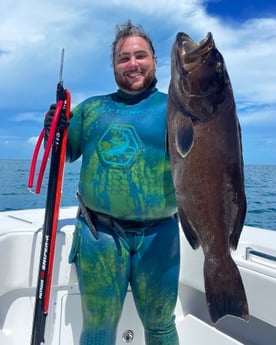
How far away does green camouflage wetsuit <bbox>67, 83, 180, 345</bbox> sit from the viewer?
7.68 feet

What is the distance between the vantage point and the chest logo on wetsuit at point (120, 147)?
92.9 inches

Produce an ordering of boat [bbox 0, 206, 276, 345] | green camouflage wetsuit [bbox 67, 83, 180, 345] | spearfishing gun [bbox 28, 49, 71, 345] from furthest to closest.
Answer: boat [bbox 0, 206, 276, 345] < spearfishing gun [bbox 28, 49, 71, 345] < green camouflage wetsuit [bbox 67, 83, 180, 345]

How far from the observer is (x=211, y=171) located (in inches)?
77.8

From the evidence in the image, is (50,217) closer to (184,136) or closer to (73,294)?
(73,294)

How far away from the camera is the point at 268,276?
268 cm

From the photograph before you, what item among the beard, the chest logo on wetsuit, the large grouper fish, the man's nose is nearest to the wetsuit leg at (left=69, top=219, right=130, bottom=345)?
the chest logo on wetsuit

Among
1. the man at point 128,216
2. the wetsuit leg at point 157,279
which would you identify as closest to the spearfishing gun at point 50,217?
the man at point 128,216

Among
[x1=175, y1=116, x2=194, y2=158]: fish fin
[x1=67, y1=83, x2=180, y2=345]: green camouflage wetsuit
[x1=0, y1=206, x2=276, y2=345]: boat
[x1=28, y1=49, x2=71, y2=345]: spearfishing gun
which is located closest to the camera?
[x1=175, y1=116, x2=194, y2=158]: fish fin

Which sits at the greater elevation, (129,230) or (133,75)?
(133,75)

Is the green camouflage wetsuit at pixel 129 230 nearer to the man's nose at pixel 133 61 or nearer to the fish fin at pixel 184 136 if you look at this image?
the man's nose at pixel 133 61

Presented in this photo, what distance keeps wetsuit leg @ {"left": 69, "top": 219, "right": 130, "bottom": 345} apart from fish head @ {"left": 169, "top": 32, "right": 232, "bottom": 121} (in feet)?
2.85

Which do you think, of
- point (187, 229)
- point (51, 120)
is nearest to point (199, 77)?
point (187, 229)

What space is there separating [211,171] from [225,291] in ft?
1.92

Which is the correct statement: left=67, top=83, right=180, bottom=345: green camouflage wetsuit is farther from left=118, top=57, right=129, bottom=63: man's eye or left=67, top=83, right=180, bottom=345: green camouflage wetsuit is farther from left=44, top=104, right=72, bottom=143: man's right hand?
left=118, top=57, right=129, bottom=63: man's eye
